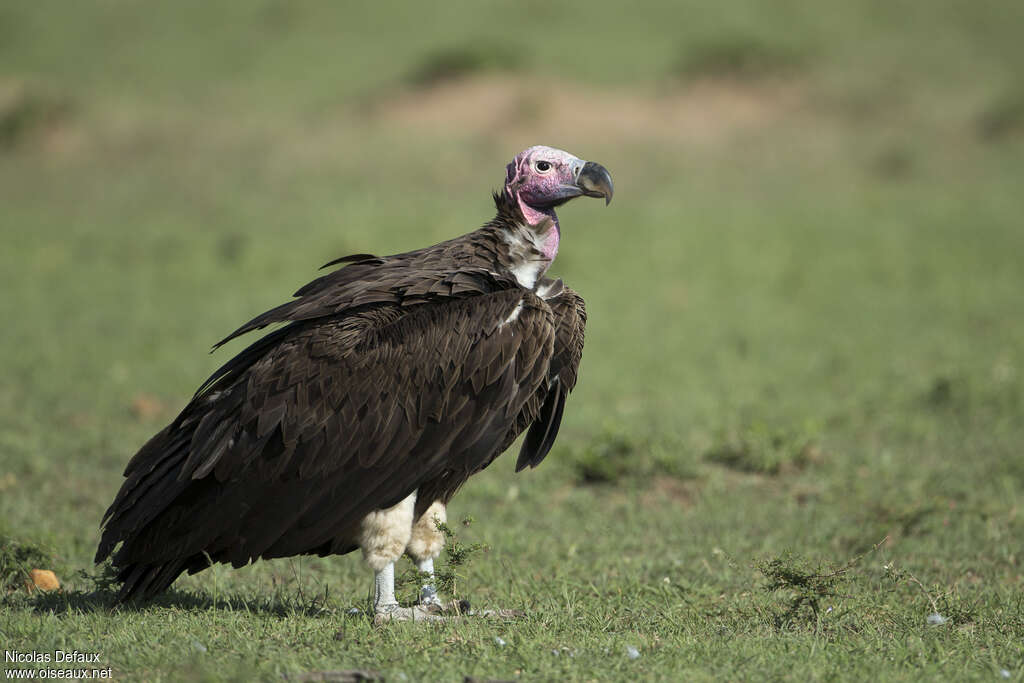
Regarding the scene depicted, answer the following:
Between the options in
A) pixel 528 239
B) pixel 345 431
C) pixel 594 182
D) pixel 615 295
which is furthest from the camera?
pixel 615 295

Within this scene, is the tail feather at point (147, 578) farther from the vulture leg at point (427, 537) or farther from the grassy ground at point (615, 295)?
the vulture leg at point (427, 537)

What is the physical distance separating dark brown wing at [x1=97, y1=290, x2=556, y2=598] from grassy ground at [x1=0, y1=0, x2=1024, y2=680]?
33 cm

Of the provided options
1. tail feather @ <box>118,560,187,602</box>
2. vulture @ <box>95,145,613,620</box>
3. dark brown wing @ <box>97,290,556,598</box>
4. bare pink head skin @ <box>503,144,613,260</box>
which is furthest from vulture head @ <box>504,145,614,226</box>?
tail feather @ <box>118,560,187,602</box>

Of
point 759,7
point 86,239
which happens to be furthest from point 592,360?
point 759,7

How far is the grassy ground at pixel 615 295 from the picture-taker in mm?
4512

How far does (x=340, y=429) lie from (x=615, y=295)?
A: 846 cm

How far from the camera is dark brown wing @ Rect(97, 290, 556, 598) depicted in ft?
14.6

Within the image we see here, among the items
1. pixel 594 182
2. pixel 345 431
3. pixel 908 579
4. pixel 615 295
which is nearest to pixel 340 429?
pixel 345 431

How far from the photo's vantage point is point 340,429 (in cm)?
445

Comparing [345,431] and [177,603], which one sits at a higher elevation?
[345,431]

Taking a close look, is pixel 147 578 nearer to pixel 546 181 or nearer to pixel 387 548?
pixel 387 548

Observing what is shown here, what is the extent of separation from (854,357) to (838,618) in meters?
6.37

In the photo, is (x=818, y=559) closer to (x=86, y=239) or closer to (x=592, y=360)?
(x=592, y=360)

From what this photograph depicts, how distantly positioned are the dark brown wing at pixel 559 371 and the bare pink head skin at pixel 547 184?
0.84 feet
